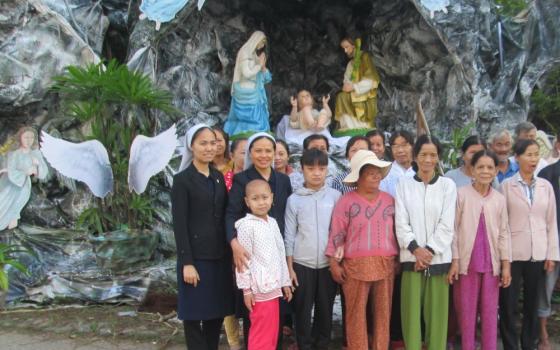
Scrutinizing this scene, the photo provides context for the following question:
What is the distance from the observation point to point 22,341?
3822 mm

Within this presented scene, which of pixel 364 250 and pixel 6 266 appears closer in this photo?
pixel 364 250

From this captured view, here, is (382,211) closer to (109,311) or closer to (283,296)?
(283,296)

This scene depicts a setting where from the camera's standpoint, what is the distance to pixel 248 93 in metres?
6.84

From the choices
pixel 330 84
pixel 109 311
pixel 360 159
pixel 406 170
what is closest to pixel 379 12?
pixel 330 84

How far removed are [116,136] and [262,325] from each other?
10.1ft

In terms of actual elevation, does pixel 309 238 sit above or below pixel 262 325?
above

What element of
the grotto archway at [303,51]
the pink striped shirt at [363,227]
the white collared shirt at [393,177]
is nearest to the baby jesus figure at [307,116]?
the grotto archway at [303,51]

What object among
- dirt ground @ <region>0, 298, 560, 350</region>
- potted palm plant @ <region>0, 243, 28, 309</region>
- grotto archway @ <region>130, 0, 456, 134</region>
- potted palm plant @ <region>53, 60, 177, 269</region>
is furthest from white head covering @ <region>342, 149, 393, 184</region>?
grotto archway @ <region>130, 0, 456, 134</region>

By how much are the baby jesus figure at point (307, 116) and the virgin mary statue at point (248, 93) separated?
409 millimetres

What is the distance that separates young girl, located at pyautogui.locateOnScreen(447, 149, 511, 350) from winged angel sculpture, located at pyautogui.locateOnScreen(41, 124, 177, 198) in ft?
8.44

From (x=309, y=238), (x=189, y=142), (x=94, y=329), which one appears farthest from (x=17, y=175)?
(x=309, y=238)

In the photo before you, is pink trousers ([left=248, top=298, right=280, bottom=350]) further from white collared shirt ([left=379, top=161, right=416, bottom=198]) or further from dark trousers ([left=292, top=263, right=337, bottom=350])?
white collared shirt ([left=379, top=161, right=416, bottom=198])

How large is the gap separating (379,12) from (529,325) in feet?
16.4

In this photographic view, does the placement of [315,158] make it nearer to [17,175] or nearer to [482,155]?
[482,155]
